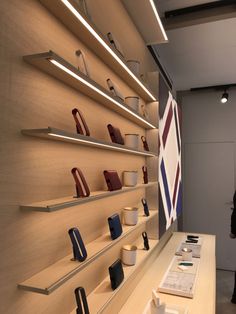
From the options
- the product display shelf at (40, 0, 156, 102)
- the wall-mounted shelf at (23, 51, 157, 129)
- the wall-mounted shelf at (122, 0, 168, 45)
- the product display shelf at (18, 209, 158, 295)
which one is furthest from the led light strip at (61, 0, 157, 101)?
the product display shelf at (18, 209, 158, 295)

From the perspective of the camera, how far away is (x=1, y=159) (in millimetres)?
906

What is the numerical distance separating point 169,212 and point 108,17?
203 centimetres

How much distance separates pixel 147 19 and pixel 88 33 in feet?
3.86

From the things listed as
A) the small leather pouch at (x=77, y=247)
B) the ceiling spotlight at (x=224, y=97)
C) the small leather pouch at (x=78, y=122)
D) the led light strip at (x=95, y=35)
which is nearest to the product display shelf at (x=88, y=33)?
the led light strip at (x=95, y=35)

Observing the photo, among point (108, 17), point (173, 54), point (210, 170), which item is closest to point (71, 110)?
point (108, 17)

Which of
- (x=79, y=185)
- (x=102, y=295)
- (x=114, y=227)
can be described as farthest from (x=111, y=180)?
(x=102, y=295)

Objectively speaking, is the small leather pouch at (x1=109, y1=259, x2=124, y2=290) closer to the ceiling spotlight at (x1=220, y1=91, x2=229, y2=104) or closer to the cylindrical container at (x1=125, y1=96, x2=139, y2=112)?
the cylindrical container at (x1=125, y1=96, x2=139, y2=112)

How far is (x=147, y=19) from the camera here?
2291 mm

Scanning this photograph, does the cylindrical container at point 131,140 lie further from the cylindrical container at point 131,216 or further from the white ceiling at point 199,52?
the white ceiling at point 199,52

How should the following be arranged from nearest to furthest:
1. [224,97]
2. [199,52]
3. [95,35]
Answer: [95,35] < [199,52] < [224,97]

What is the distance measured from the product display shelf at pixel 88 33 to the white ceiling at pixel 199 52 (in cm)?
121

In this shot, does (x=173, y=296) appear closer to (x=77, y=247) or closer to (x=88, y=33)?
(x=77, y=247)

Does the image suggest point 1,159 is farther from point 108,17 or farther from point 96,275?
point 108,17

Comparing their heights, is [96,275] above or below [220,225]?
above
